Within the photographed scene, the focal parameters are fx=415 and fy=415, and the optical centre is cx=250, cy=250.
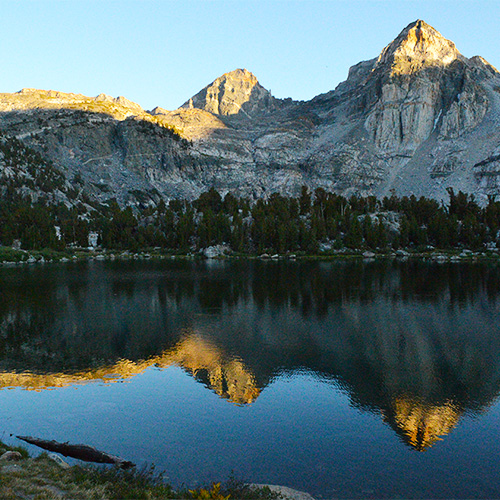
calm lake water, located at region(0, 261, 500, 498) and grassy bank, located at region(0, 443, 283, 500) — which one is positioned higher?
grassy bank, located at region(0, 443, 283, 500)

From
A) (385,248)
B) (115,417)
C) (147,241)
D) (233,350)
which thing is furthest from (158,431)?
(147,241)

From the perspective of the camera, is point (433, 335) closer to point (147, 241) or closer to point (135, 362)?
point (135, 362)

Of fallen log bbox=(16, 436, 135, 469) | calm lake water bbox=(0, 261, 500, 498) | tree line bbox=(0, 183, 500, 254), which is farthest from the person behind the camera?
tree line bbox=(0, 183, 500, 254)

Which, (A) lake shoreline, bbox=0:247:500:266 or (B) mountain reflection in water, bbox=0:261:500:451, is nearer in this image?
(B) mountain reflection in water, bbox=0:261:500:451

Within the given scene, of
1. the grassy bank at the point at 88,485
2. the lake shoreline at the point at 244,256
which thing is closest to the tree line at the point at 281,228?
the lake shoreline at the point at 244,256

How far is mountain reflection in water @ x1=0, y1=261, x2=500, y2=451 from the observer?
22344 millimetres

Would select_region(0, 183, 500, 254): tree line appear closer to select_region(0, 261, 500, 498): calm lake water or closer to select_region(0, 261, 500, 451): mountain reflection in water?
select_region(0, 261, 500, 451): mountain reflection in water

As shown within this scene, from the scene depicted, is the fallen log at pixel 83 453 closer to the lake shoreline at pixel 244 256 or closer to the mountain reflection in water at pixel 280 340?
the mountain reflection in water at pixel 280 340

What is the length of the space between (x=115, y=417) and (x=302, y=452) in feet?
29.1

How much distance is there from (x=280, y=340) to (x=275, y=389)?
10.2 m

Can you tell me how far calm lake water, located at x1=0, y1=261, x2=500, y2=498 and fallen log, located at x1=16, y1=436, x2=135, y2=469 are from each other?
4.00 ft

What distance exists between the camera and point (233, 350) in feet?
98.0

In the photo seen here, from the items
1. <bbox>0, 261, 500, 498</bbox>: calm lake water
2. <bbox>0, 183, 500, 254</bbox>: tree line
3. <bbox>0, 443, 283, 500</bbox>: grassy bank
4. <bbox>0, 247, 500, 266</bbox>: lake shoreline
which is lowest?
<bbox>0, 261, 500, 498</bbox>: calm lake water

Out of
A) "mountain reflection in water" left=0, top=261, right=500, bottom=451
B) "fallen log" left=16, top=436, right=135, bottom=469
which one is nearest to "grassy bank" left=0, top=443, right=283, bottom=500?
"fallen log" left=16, top=436, right=135, bottom=469
